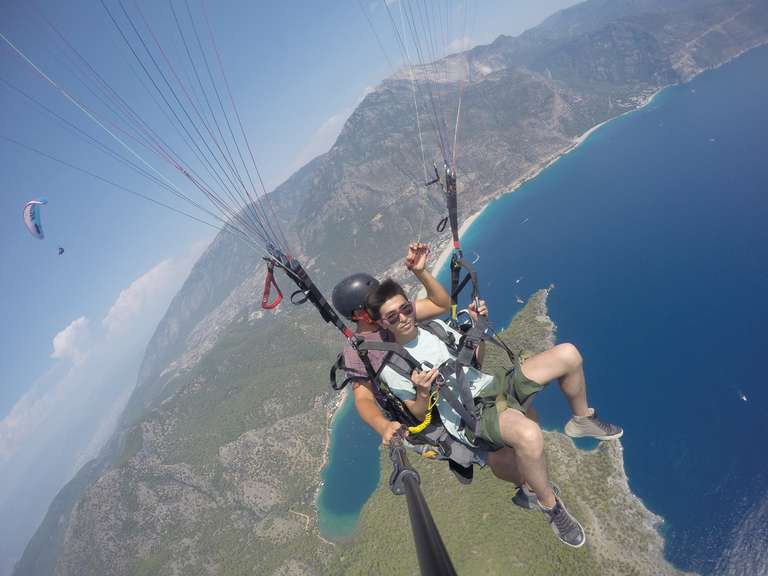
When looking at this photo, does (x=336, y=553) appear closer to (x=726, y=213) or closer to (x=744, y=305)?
(x=744, y=305)

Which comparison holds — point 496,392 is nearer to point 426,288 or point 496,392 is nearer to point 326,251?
point 426,288

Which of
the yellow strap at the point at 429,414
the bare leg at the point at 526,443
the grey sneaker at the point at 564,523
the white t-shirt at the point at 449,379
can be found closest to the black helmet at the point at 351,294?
the white t-shirt at the point at 449,379

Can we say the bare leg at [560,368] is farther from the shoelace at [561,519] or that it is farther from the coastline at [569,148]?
the coastline at [569,148]

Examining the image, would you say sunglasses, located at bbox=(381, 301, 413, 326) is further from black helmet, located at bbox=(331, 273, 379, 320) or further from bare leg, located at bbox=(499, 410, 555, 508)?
bare leg, located at bbox=(499, 410, 555, 508)

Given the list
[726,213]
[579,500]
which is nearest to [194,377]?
[579,500]

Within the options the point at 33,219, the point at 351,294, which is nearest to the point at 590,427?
the point at 351,294

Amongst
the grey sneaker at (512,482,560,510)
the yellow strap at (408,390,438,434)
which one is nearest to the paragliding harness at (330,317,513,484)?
the yellow strap at (408,390,438,434)

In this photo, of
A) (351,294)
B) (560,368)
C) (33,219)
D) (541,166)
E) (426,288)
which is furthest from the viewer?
(541,166)
